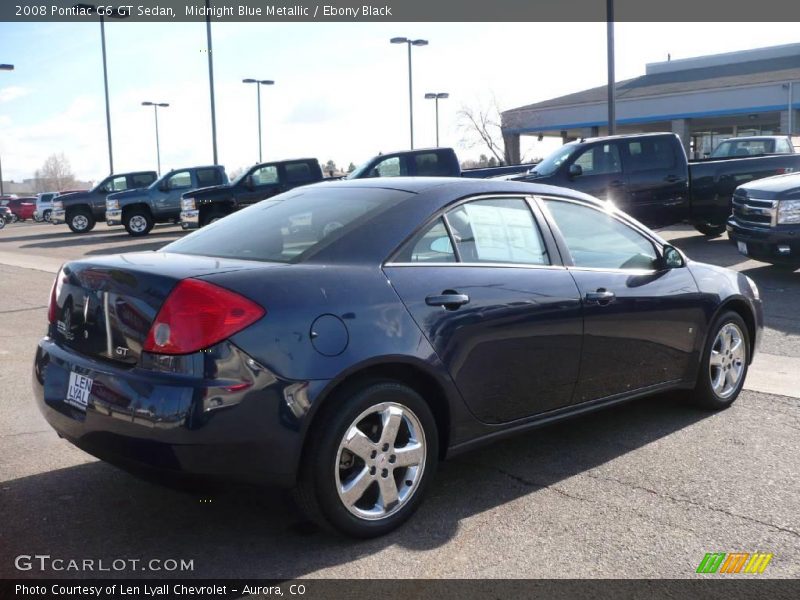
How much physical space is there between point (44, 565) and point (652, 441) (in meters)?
3.26

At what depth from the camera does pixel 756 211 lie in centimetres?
1155

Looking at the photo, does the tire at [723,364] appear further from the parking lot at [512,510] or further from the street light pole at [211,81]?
the street light pole at [211,81]

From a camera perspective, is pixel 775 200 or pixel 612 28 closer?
pixel 775 200

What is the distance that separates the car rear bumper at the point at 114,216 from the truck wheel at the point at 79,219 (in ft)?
10.1

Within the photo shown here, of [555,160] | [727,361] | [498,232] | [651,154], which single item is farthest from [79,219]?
[498,232]

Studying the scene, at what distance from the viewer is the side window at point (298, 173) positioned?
22.6 m

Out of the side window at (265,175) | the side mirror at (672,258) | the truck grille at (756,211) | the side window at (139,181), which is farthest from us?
the side window at (139,181)

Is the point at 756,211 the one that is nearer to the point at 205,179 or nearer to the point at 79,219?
the point at 205,179

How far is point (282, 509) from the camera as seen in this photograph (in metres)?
3.97

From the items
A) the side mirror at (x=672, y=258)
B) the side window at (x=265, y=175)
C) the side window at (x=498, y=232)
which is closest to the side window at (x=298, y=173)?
the side window at (x=265, y=175)

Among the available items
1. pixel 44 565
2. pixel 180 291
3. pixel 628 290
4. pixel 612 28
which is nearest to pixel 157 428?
pixel 180 291

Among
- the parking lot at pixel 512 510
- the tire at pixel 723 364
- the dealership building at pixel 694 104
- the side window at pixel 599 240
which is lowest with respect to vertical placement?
the parking lot at pixel 512 510

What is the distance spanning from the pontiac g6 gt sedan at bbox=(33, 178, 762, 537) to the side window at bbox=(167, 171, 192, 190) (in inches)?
905

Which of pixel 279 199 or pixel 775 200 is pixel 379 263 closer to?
pixel 279 199
